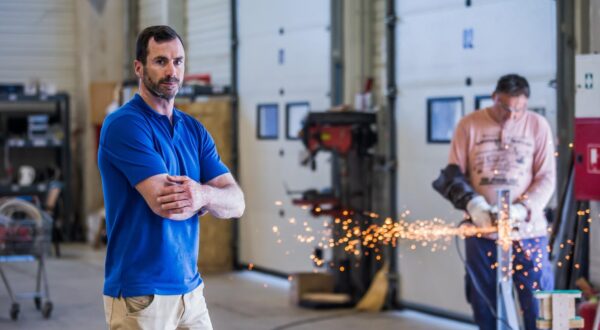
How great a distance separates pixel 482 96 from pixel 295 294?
2.51 meters

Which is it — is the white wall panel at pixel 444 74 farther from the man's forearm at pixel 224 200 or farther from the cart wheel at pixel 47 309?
the man's forearm at pixel 224 200

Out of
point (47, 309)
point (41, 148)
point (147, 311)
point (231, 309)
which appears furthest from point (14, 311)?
point (41, 148)

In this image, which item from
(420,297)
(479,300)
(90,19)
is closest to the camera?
(479,300)

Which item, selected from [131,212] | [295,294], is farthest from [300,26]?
[131,212]

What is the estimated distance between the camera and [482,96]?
27.4 ft

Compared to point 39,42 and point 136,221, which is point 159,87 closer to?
point 136,221

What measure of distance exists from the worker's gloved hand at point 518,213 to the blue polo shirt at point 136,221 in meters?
2.72

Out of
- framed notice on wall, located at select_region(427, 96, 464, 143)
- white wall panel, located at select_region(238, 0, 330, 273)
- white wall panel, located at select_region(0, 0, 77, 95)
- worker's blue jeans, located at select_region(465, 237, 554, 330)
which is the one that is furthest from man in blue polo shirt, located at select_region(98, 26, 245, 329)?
white wall panel, located at select_region(0, 0, 77, 95)

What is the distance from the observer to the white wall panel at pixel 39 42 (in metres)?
15.7

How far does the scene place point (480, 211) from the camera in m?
6.14

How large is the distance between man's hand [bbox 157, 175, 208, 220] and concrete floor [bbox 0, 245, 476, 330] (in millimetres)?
4854

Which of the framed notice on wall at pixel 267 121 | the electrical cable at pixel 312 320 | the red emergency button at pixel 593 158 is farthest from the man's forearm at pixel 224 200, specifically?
the framed notice on wall at pixel 267 121

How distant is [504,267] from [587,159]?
38.0 inches

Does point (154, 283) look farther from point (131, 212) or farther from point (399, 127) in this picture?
point (399, 127)
